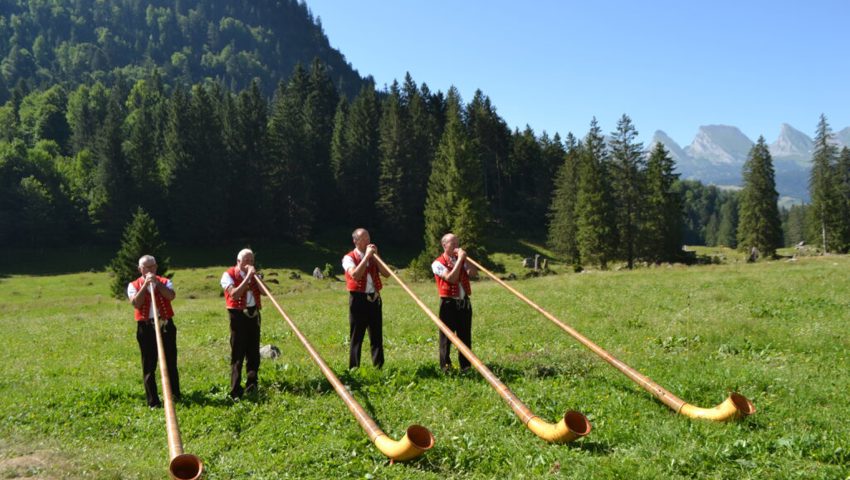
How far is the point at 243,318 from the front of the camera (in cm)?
1098

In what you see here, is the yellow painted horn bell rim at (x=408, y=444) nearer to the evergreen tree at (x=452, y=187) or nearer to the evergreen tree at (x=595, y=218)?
the evergreen tree at (x=452, y=187)

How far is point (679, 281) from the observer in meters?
27.1

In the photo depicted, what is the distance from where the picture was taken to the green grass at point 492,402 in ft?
22.7

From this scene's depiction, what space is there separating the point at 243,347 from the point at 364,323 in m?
2.30

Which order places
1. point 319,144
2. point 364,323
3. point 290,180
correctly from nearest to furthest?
point 364,323 → point 290,180 → point 319,144

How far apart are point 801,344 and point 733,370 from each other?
3.86m

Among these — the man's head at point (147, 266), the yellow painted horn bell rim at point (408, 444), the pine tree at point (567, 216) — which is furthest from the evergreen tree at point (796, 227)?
the yellow painted horn bell rim at point (408, 444)

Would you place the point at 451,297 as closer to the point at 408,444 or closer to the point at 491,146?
the point at 408,444

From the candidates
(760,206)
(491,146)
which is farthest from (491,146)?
(760,206)

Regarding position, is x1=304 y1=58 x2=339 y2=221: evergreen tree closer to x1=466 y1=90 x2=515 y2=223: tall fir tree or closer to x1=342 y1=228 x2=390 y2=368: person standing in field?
x1=466 y1=90 x2=515 y2=223: tall fir tree

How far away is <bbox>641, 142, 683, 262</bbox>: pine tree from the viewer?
63156mm

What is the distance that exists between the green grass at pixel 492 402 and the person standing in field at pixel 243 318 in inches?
13.5

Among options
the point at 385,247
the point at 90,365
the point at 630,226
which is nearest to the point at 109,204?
the point at 385,247

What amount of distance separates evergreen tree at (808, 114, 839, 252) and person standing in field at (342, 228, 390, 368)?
255ft
